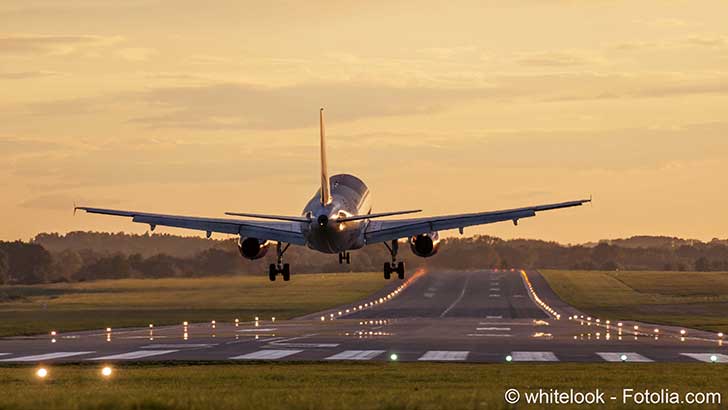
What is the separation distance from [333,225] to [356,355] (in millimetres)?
10414

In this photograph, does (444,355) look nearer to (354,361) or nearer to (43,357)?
(354,361)

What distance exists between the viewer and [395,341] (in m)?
82.8

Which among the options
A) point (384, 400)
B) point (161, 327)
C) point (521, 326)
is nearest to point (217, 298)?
point (161, 327)

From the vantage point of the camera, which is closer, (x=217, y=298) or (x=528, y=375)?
(x=528, y=375)

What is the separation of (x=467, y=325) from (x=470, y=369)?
5449 cm

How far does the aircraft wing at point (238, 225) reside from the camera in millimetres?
83312

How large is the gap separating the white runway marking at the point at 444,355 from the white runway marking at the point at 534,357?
104 inches

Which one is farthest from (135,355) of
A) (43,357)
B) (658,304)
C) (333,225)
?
(658,304)

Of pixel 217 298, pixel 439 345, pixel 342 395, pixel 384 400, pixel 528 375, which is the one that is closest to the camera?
pixel 384 400

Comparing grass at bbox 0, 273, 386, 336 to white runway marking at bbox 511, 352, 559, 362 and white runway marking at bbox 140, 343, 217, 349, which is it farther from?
white runway marking at bbox 511, 352, 559, 362

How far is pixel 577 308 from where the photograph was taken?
151 metres

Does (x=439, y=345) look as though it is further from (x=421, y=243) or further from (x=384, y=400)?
(x=384, y=400)

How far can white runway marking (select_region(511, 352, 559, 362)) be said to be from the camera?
6431cm

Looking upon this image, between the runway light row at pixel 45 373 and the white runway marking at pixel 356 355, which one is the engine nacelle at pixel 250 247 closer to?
the white runway marking at pixel 356 355
